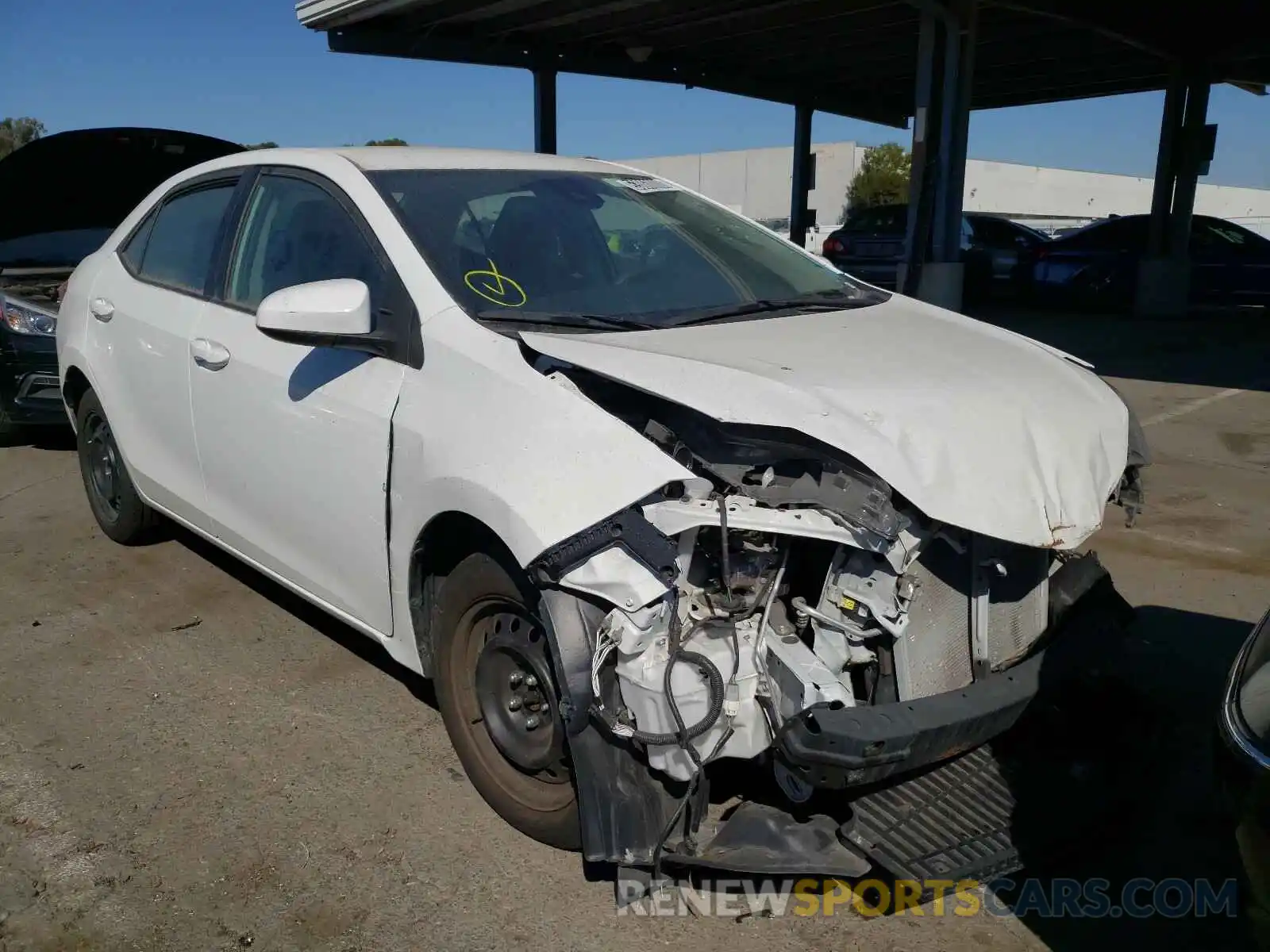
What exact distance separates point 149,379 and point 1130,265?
598 inches

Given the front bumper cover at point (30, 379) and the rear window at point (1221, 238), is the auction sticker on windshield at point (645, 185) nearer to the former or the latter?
the front bumper cover at point (30, 379)

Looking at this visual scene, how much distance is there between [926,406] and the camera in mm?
2582

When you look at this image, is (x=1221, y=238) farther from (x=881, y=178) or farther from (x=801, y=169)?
(x=881, y=178)

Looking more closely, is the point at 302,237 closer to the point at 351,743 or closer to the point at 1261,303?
the point at 351,743

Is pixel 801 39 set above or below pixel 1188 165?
above

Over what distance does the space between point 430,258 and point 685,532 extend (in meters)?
1.23

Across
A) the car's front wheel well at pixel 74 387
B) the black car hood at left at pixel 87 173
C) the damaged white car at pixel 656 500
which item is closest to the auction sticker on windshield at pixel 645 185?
the damaged white car at pixel 656 500

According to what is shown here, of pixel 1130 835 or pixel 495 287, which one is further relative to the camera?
pixel 495 287

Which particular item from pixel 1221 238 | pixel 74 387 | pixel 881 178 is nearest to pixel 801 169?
pixel 1221 238

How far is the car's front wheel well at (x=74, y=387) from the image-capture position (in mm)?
5090

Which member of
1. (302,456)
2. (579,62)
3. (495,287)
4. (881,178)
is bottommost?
(881,178)

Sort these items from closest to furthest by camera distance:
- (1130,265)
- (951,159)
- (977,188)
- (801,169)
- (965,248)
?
1. (951,159)
2. (1130,265)
3. (965,248)
4. (801,169)
5. (977,188)

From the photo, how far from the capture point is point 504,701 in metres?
2.90

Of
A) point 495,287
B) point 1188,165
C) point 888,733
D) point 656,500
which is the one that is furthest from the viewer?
point 1188,165
